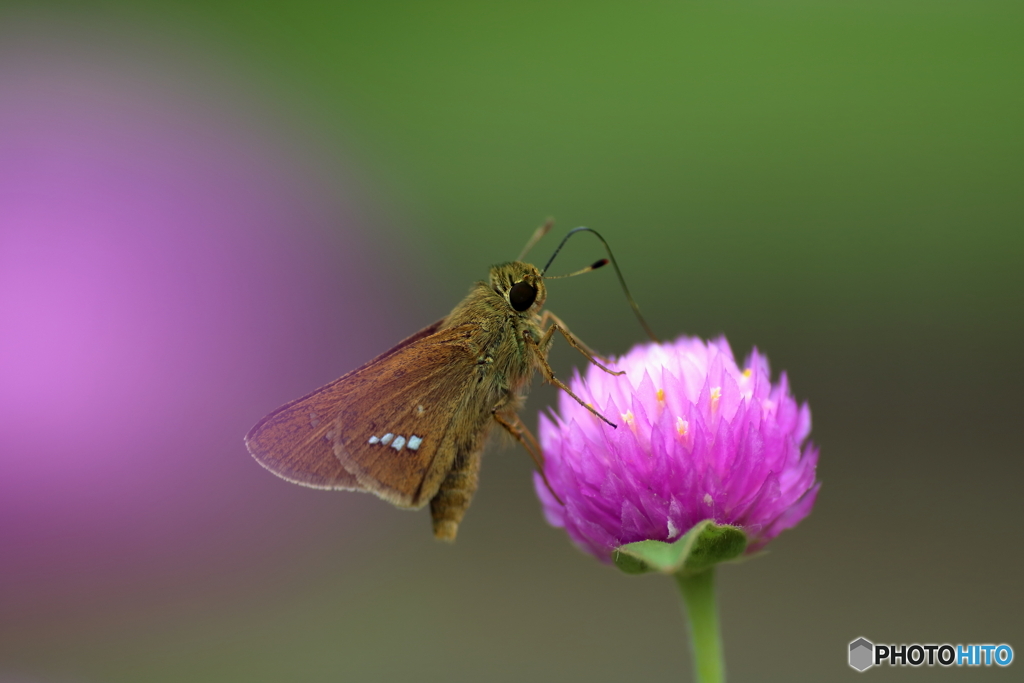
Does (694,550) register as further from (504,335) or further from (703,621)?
(504,335)

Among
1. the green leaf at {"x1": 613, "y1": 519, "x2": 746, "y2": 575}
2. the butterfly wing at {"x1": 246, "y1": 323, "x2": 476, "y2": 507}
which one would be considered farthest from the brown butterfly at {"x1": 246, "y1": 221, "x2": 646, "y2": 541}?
the green leaf at {"x1": 613, "y1": 519, "x2": 746, "y2": 575}

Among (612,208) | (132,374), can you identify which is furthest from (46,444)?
(612,208)

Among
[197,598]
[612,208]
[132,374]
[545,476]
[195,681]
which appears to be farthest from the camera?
[612,208]

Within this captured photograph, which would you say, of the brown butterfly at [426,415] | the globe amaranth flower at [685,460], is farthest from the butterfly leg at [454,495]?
the globe amaranth flower at [685,460]

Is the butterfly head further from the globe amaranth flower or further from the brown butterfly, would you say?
the globe amaranth flower

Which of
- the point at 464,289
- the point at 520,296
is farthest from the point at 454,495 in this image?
the point at 464,289

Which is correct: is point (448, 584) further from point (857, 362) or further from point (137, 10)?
point (137, 10)

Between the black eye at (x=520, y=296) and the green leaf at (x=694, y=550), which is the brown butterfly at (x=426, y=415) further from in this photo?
the green leaf at (x=694, y=550)
